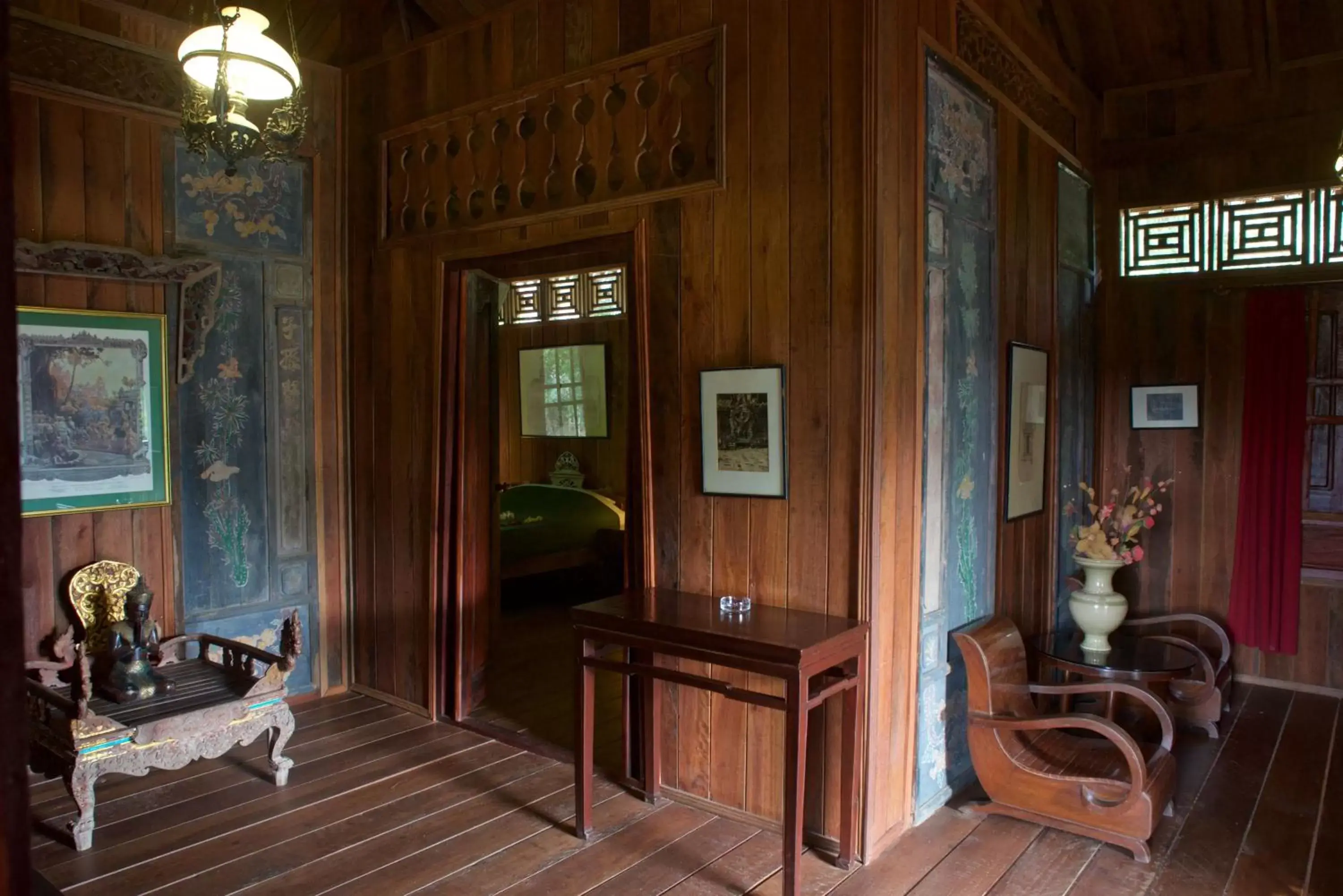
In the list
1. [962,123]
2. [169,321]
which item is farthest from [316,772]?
[962,123]

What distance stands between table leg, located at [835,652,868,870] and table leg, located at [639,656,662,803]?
849 millimetres

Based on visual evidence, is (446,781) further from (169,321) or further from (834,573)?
(169,321)

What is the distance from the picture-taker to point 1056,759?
3500mm

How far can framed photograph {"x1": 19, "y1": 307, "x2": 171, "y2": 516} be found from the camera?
4.02 metres

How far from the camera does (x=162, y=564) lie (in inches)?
175

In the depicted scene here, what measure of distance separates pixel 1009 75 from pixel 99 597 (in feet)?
15.9

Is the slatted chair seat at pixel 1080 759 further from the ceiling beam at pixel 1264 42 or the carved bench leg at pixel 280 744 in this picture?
the ceiling beam at pixel 1264 42

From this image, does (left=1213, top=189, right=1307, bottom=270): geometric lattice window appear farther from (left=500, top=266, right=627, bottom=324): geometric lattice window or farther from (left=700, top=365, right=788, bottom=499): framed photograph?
(left=500, top=266, right=627, bottom=324): geometric lattice window

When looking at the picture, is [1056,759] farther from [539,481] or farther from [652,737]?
[539,481]

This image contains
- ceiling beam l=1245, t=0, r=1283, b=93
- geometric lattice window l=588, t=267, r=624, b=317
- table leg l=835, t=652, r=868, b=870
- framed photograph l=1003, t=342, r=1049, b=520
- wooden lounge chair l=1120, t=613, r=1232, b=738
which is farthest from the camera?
geometric lattice window l=588, t=267, r=624, b=317

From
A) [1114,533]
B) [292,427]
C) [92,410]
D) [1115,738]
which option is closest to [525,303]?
[292,427]

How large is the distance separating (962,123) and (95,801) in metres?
4.56

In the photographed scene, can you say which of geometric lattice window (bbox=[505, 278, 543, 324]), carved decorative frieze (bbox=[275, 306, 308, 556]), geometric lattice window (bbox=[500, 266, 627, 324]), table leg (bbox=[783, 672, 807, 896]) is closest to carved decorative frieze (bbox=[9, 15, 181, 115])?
carved decorative frieze (bbox=[275, 306, 308, 556])

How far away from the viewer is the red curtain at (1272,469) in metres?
4.98
